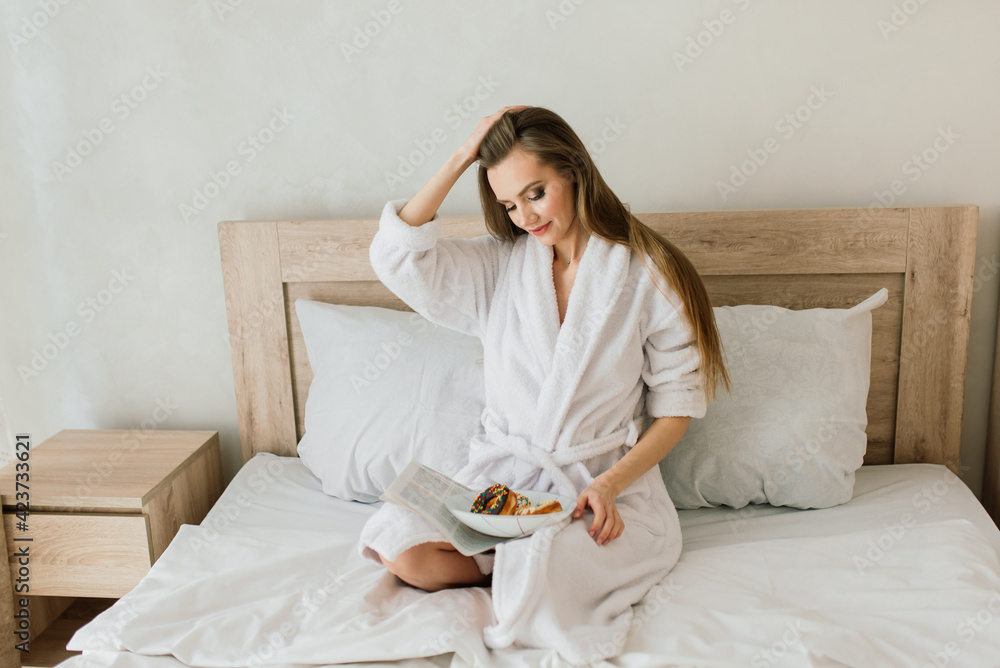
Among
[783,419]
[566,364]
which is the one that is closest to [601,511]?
[566,364]

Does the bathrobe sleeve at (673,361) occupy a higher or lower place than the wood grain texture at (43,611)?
higher

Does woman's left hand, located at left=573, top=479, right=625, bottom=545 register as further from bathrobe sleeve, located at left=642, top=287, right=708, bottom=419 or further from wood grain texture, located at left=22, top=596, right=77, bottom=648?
wood grain texture, located at left=22, top=596, right=77, bottom=648

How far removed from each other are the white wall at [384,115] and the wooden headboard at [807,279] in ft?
0.34

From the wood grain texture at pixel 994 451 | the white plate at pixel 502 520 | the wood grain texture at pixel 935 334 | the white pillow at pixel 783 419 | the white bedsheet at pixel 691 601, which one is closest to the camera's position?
the white bedsheet at pixel 691 601

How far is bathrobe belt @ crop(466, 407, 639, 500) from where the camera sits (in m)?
1.40

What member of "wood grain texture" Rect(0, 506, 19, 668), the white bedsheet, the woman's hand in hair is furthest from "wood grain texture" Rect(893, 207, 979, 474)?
"wood grain texture" Rect(0, 506, 19, 668)

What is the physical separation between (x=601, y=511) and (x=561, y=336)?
326mm

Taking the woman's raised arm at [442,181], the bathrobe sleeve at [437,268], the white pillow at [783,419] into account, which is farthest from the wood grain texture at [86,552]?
the white pillow at [783,419]

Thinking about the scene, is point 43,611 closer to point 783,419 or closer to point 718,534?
point 718,534

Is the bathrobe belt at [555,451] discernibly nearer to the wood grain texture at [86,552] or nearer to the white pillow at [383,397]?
the white pillow at [383,397]

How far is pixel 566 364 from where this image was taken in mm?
1406

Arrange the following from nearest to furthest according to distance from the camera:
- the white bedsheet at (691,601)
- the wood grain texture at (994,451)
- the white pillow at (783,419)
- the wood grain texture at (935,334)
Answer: the white bedsheet at (691,601) < the white pillow at (783,419) < the wood grain texture at (935,334) < the wood grain texture at (994,451)

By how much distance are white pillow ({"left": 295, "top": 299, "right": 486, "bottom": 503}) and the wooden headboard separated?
125 mm

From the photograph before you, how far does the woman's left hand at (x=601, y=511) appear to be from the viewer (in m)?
1.29
